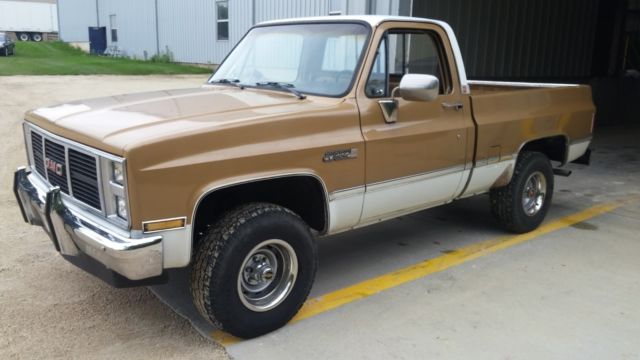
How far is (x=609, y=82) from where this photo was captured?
615 inches

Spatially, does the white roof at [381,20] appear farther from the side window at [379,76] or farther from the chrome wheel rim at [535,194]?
the chrome wheel rim at [535,194]

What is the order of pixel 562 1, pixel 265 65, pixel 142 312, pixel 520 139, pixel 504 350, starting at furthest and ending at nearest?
pixel 562 1
pixel 520 139
pixel 265 65
pixel 142 312
pixel 504 350

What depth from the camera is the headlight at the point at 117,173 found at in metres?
3.09

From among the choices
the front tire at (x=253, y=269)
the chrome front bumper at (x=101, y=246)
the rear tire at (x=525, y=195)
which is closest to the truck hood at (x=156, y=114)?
the chrome front bumper at (x=101, y=246)

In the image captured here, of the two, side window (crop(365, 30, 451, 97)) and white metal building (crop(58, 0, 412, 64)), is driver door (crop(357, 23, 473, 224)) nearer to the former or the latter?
side window (crop(365, 30, 451, 97))

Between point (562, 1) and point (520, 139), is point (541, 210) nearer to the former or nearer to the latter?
point (520, 139)

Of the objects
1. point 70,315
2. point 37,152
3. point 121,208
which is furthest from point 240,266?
point 37,152

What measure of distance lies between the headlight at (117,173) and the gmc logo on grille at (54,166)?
2.31 ft

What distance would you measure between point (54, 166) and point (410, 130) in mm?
2465

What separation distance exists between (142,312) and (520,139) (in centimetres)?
361

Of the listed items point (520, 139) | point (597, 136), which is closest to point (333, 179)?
point (520, 139)

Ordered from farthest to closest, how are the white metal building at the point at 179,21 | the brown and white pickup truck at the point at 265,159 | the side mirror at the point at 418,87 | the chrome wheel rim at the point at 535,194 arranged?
the white metal building at the point at 179,21
the chrome wheel rim at the point at 535,194
the side mirror at the point at 418,87
the brown and white pickup truck at the point at 265,159

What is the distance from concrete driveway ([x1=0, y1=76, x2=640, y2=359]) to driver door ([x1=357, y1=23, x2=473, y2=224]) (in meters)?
0.64

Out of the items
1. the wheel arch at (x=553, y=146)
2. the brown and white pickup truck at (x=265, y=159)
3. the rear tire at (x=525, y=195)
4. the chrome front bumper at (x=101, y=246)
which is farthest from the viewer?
the wheel arch at (x=553, y=146)
